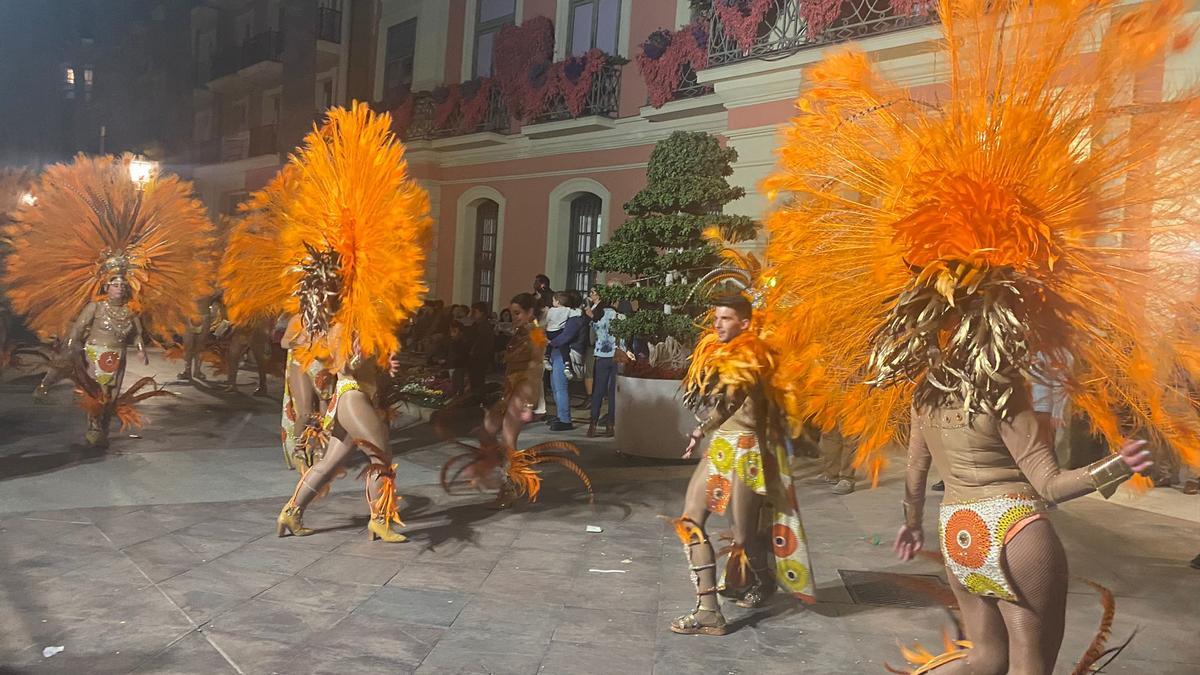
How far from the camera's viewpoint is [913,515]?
298 centimetres

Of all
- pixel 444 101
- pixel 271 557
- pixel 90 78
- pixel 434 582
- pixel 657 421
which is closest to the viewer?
pixel 434 582

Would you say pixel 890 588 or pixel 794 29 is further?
pixel 794 29

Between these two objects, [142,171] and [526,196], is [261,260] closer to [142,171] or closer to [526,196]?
[142,171]

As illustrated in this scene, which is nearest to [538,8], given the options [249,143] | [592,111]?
[592,111]

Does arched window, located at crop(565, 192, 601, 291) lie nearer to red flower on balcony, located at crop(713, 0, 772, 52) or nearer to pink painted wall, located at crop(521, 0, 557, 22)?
pink painted wall, located at crop(521, 0, 557, 22)

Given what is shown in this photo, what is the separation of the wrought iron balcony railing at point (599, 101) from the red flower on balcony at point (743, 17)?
7.63 feet

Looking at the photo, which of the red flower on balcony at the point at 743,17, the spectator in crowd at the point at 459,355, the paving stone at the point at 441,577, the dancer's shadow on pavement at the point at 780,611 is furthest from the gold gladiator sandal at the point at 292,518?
the red flower on balcony at the point at 743,17

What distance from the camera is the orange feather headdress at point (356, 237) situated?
5020 mm

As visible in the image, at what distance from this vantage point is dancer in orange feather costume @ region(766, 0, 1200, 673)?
7.91 feet

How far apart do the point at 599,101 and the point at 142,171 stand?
5.73m

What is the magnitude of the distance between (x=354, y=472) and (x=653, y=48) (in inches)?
252

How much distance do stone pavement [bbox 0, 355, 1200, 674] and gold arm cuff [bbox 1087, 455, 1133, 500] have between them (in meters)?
1.73

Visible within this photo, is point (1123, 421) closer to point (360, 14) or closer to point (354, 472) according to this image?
point (354, 472)

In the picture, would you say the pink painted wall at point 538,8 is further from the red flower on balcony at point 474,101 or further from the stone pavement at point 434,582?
the stone pavement at point 434,582
